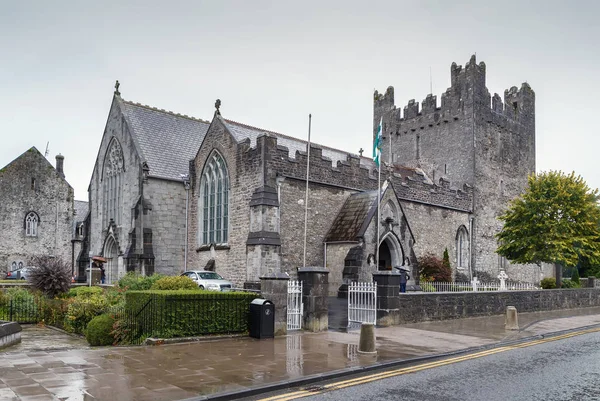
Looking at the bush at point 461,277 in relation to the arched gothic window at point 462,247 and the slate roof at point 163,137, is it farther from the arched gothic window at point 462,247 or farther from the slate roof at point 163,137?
the slate roof at point 163,137

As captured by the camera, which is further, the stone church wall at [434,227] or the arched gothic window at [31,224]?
the arched gothic window at [31,224]

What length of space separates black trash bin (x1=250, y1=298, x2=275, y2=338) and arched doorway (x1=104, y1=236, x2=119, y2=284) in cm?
2016

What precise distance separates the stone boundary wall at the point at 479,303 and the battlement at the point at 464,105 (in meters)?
15.3

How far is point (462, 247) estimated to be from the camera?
35.7 metres

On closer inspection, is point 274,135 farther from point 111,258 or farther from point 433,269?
point 111,258

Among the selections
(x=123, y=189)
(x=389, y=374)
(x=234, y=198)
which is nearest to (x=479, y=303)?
(x=389, y=374)

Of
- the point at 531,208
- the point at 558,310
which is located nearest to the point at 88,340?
the point at 558,310

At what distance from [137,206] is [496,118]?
25413 mm

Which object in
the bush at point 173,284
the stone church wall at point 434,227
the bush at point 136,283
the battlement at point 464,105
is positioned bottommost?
the bush at point 136,283

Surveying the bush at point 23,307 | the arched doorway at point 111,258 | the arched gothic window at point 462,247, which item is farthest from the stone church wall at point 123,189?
the arched gothic window at point 462,247

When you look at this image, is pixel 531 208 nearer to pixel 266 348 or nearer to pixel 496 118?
pixel 496 118

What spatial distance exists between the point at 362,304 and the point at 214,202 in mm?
13914

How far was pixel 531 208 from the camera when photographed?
93.4ft

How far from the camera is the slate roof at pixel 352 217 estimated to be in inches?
1038
